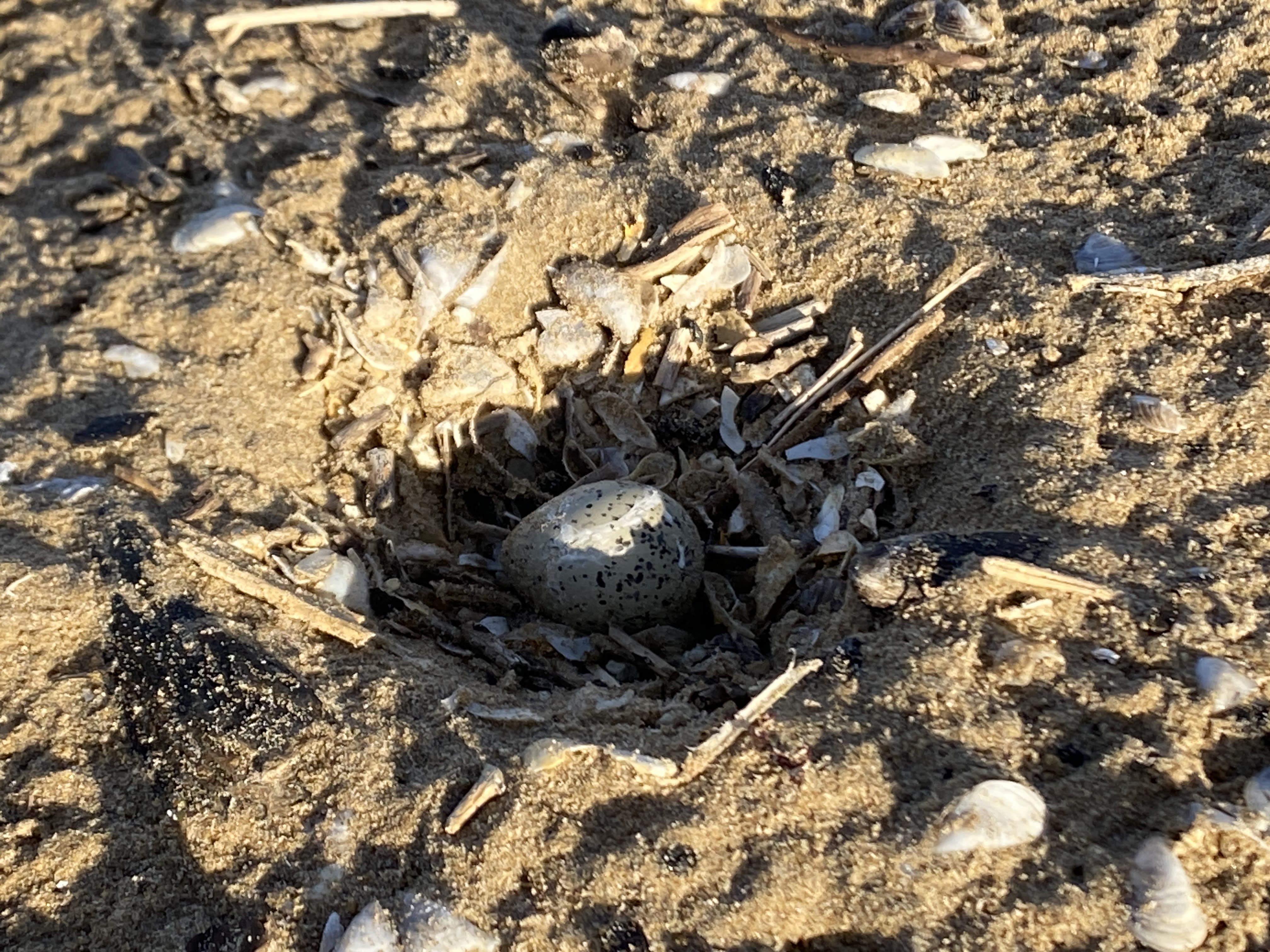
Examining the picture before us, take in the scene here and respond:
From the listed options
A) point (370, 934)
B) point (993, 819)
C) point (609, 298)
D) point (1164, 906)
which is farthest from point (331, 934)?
point (609, 298)

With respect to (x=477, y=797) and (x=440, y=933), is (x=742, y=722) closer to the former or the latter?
(x=477, y=797)

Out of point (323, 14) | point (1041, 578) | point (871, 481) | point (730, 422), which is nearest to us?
point (1041, 578)

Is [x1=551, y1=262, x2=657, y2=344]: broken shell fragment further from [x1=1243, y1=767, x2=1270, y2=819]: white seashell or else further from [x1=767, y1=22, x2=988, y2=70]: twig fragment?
[x1=1243, y1=767, x2=1270, y2=819]: white seashell

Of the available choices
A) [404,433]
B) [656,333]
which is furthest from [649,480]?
[404,433]

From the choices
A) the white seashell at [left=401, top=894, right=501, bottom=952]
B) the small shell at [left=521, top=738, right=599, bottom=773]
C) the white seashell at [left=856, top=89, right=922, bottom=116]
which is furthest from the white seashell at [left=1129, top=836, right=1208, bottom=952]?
the white seashell at [left=856, top=89, right=922, bottom=116]

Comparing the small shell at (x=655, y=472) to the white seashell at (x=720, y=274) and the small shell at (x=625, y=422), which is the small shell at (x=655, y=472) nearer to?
the small shell at (x=625, y=422)
